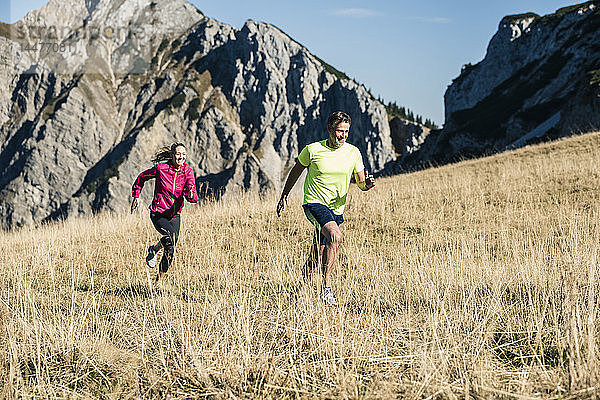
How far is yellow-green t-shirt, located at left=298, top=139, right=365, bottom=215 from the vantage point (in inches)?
228

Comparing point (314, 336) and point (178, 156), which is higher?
point (178, 156)

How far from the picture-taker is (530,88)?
77.5 metres

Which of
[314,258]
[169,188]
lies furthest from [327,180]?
[169,188]

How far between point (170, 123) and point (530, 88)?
13726 centimetres

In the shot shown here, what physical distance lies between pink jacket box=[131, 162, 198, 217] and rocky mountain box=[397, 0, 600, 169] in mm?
41678

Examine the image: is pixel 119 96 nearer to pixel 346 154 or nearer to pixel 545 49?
pixel 545 49

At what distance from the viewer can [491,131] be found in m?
74.0

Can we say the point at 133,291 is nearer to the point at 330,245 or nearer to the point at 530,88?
the point at 330,245

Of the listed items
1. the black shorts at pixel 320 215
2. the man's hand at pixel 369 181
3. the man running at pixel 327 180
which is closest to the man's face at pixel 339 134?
the man running at pixel 327 180

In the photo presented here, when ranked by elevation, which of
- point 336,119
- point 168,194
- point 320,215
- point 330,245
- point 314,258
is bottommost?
point 314,258

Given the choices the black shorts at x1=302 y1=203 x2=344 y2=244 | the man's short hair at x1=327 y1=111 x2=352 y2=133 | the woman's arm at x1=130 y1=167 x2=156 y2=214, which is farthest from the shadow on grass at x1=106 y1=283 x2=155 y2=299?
the man's short hair at x1=327 y1=111 x2=352 y2=133

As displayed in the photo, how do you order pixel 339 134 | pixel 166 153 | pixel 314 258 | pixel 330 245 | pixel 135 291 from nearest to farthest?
pixel 330 245 → pixel 339 134 → pixel 314 258 → pixel 135 291 → pixel 166 153

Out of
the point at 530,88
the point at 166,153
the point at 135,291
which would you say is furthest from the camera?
the point at 530,88

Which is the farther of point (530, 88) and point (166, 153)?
point (530, 88)
